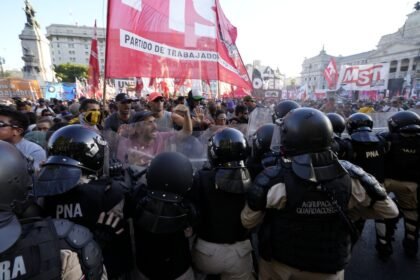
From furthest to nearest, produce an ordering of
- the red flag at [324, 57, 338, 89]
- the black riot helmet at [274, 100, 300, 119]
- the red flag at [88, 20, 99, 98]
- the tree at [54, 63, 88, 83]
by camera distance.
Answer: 1. the tree at [54, 63, 88, 83]
2. the red flag at [324, 57, 338, 89]
3. the red flag at [88, 20, 99, 98]
4. the black riot helmet at [274, 100, 300, 119]

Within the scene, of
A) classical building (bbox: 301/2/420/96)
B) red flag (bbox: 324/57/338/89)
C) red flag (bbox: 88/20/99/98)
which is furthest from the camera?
classical building (bbox: 301/2/420/96)

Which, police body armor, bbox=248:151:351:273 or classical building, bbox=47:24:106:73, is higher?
classical building, bbox=47:24:106:73

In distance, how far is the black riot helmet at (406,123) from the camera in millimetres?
3313

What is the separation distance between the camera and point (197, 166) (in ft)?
9.87

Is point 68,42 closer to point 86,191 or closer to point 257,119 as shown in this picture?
point 257,119

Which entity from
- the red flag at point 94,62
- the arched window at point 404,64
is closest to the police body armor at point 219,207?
the red flag at point 94,62

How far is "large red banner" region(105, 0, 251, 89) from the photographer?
11.5ft

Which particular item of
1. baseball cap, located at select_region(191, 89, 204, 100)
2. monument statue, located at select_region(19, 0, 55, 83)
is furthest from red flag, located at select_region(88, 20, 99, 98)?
monument statue, located at select_region(19, 0, 55, 83)

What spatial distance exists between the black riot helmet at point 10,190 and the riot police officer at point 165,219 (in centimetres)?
74

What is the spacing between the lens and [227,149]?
218 centimetres

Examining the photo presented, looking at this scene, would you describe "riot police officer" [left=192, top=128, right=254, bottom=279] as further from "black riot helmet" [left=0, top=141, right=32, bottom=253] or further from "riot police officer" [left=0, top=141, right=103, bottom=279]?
"black riot helmet" [left=0, top=141, right=32, bottom=253]

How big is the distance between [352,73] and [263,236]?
17.9 meters

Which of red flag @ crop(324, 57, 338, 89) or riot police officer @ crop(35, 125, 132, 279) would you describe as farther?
red flag @ crop(324, 57, 338, 89)

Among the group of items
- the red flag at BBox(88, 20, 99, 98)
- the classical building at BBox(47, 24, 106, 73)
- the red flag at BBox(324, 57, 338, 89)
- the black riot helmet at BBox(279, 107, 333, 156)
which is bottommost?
the black riot helmet at BBox(279, 107, 333, 156)
